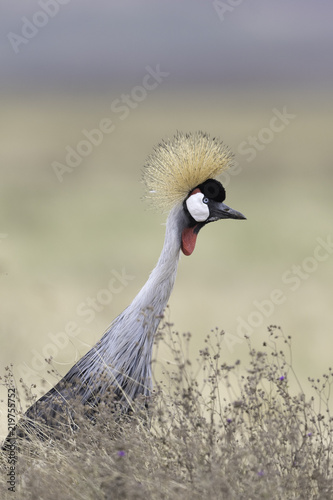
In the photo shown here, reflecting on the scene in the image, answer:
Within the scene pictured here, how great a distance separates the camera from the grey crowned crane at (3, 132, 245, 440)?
176 inches

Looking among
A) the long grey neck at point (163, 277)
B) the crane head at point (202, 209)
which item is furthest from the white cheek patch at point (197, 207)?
the long grey neck at point (163, 277)

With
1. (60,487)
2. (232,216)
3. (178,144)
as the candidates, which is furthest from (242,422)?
(178,144)

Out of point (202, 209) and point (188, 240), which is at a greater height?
point (202, 209)

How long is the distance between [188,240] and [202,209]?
19 cm

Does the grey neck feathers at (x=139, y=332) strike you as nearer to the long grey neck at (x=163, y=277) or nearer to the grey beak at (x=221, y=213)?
the long grey neck at (x=163, y=277)

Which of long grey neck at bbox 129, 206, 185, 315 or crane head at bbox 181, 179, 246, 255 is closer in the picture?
long grey neck at bbox 129, 206, 185, 315

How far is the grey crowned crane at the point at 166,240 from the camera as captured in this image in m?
4.46

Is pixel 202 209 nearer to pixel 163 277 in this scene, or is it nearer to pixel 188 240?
pixel 188 240

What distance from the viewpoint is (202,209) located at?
4512 mm

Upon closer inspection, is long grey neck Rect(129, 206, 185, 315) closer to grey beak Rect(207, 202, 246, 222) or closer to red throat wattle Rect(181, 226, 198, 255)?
red throat wattle Rect(181, 226, 198, 255)

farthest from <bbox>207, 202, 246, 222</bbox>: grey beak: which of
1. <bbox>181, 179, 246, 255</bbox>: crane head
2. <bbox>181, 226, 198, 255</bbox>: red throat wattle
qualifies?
<bbox>181, 226, 198, 255</bbox>: red throat wattle

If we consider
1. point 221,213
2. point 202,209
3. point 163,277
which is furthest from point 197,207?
point 163,277

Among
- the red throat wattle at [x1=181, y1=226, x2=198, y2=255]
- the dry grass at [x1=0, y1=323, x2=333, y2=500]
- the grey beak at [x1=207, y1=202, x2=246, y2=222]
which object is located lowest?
the dry grass at [x1=0, y1=323, x2=333, y2=500]

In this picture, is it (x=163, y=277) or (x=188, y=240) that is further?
(x=188, y=240)
